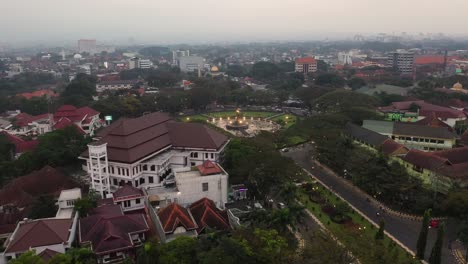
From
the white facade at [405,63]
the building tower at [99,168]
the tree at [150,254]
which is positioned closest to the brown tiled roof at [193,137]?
the building tower at [99,168]

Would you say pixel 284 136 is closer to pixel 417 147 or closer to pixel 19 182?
pixel 417 147

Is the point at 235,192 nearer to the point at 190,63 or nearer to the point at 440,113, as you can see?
the point at 440,113

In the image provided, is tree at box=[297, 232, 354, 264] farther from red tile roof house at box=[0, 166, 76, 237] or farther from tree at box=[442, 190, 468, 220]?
red tile roof house at box=[0, 166, 76, 237]

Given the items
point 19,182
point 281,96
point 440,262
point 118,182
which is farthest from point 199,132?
point 281,96

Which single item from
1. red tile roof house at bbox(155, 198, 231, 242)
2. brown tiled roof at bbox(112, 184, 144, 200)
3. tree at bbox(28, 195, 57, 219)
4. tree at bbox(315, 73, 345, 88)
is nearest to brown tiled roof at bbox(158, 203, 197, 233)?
red tile roof house at bbox(155, 198, 231, 242)

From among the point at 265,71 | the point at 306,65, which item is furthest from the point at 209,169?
the point at 306,65
